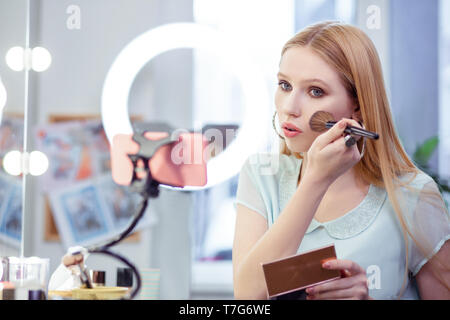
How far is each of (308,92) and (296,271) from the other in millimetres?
257

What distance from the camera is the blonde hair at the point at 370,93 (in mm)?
710

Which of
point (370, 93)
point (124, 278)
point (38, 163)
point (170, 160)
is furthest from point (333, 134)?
point (38, 163)

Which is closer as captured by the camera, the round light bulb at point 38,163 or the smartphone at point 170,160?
the smartphone at point 170,160

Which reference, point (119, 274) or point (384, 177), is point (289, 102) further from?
point (119, 274)

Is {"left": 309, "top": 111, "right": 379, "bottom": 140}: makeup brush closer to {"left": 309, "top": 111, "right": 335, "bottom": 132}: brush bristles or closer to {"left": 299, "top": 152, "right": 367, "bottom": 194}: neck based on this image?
{"left": 309, "top": 111, "right": 335, "bottom": 132}: brush bristles

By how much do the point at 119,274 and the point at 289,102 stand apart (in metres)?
0.36

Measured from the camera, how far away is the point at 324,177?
0.63m

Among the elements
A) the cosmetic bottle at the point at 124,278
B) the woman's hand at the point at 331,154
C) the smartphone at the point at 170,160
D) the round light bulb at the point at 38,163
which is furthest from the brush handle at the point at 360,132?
the round light bulb at the point at 38,163

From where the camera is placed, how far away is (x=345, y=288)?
648 mm

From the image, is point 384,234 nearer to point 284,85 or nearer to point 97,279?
point 284,85

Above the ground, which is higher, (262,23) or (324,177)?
(262,23)

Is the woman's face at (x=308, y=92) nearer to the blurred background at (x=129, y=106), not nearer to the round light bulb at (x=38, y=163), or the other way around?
the blurred background at (x=129, y=106)

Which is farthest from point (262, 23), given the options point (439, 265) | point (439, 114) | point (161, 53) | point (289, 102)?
point (439, 265)

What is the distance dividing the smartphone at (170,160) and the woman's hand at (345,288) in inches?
11.1
